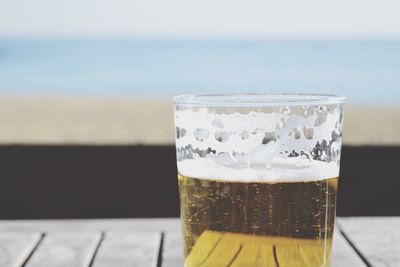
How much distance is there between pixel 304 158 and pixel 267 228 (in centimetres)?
9

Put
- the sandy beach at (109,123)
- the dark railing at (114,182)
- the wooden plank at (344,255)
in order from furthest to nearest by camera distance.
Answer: the sandy beach at (109,123) → the dark railing at (114,182) → the wooden plank at (344,255)

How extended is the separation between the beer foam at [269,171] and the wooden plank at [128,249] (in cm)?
34

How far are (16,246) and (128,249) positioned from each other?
0.65ft

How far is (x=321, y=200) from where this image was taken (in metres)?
0.82

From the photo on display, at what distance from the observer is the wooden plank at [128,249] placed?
3.67 ft

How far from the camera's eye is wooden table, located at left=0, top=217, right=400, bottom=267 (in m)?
1.13

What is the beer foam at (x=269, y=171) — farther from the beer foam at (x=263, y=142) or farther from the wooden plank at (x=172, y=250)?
the wooden plank at (x=172, y=250)

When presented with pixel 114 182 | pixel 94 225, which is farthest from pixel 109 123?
pixel 94 225

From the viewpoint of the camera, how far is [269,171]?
2.59ft

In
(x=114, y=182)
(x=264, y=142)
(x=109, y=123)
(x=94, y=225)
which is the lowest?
(x=109, y=123)

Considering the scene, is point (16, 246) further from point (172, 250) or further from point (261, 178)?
point (261, 178)

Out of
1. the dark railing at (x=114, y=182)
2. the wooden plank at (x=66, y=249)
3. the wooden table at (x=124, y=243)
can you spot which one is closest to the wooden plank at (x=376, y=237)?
the wooden table at (x=124, y=243)

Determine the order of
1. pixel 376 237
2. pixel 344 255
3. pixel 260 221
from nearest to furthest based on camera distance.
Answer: pixel 260 221, pixel 344 255, pixel 376 237

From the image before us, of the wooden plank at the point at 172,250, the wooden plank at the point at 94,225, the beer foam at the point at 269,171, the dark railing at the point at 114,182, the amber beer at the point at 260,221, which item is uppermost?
the beer foam at the point at 269,171
